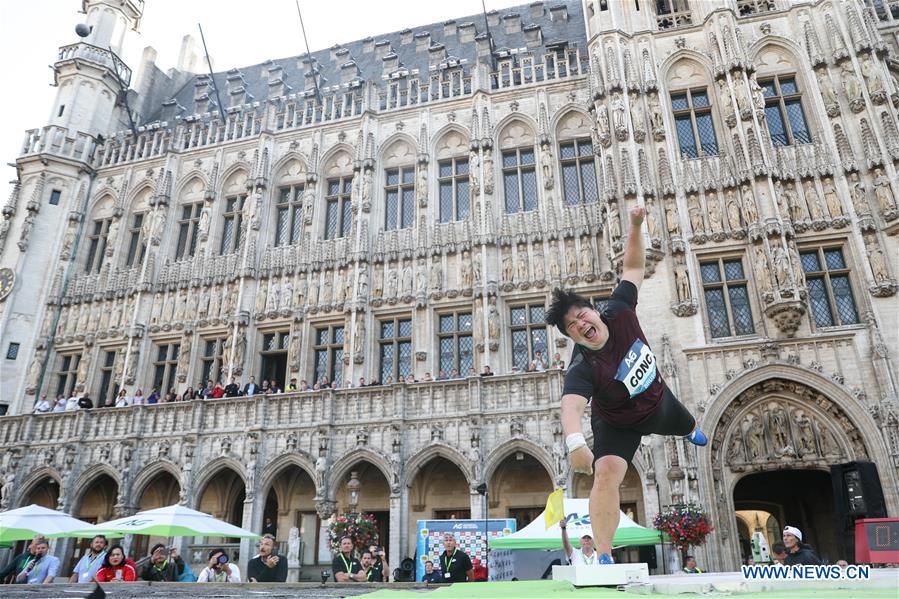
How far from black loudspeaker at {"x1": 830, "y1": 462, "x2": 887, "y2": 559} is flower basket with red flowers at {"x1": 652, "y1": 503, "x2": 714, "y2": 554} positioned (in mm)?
2700

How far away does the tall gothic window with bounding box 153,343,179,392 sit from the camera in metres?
21.9

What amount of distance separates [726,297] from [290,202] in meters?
15.6

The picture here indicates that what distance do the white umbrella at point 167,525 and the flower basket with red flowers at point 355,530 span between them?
249 cm

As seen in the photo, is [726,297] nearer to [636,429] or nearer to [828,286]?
[828,286]

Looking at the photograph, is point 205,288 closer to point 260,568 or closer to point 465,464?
point 465,464

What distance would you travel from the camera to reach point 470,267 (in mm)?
19562

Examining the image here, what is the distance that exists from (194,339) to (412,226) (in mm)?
8680

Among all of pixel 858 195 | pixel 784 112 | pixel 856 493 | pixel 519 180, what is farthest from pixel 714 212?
pixel 856 493

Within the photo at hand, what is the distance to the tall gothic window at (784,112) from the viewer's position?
17641 mm

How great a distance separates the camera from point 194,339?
70.4 ft

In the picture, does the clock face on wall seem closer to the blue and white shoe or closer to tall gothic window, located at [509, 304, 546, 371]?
tall gothic window, located at [509, 304, 546, 371]

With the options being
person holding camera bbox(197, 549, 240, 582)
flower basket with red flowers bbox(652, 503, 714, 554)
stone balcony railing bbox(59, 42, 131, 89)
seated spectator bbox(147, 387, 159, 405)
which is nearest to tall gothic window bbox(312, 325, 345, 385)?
seated spectator bbox(147, 387, 159, 405)

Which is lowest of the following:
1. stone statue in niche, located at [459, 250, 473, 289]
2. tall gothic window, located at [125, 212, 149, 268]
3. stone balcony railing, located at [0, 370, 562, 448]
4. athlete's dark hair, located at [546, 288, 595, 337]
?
athlete's dark hair, located at [546, 288, 595, 337]

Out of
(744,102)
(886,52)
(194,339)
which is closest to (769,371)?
(744,102)
